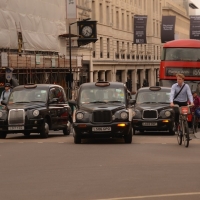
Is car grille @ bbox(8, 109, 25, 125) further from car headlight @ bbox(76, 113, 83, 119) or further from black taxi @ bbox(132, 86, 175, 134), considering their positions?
black taxi @ bbox(132, 86, 175, 134)

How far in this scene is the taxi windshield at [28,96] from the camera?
78.5 feet

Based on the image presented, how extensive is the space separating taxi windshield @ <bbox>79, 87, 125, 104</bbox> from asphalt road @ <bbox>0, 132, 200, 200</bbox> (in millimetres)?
2309

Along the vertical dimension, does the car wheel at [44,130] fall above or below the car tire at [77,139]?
below

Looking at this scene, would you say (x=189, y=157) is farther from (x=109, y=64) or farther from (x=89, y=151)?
(x=109, y=64)

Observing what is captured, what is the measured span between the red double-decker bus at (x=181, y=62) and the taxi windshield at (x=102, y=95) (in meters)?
16.3

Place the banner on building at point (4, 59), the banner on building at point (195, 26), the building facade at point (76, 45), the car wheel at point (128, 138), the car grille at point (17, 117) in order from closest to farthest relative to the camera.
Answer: the car wheel at point (128, 138)
the car grille at point (17, 117)
the banner on building at point (4, 59)
the building facade at point (76, 45)
the banner on building at point (195, 26)

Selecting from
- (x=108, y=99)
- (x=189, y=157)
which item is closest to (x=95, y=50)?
(x=108, y=99)

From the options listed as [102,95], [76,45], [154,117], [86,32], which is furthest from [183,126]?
[76,45]

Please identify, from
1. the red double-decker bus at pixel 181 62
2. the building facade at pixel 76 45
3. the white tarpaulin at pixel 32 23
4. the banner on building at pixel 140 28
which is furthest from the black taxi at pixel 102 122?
the banner on building at pixel 140 28

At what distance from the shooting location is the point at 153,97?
26938 mm

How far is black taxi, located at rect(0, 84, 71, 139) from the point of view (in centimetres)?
2273

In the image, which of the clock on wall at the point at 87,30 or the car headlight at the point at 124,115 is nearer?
the car headlight at the point at 124,115

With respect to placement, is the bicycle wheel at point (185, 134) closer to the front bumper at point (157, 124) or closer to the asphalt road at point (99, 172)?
the asphalt road at point (99, 172)

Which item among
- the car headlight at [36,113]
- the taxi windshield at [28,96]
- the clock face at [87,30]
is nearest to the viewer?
the car headlight at [36,113]
